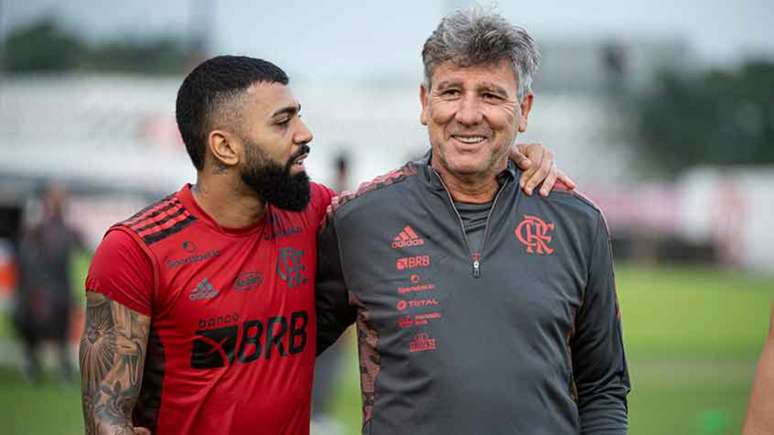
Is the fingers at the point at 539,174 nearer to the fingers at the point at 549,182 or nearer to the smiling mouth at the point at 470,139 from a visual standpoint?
the fingers at the point at 549,182

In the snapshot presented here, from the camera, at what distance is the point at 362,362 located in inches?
161

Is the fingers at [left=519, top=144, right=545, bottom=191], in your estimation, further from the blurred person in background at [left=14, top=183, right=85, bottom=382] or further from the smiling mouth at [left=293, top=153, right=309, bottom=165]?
the blurred person in background at [left=14, top=183, right=85, bottom=382]

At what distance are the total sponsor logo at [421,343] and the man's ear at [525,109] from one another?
0.82 meters

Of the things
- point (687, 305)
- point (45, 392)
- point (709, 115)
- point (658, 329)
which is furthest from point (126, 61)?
point (45, 392)

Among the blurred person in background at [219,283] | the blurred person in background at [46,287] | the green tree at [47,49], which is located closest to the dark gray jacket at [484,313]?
the blurred person in background at [219,283]

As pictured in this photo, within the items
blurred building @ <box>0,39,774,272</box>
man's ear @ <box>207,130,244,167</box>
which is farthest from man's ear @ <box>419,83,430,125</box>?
blurred building @ <box>0,39,774,272</box>

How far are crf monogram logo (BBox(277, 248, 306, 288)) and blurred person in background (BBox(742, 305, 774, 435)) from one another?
5.69ft

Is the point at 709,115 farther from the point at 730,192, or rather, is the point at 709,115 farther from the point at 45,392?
the point at 45,392

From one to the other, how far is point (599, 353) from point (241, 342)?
124cm

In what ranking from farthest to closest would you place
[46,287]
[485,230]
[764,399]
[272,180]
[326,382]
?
[46,287] < [326,382] < [272,180] < [485,230] < [764,399]

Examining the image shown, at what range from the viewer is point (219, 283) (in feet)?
13.4

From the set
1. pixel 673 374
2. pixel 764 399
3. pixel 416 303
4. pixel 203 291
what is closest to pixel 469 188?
pixel 416 303

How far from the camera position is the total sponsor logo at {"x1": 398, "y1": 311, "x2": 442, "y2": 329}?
390 centimetres

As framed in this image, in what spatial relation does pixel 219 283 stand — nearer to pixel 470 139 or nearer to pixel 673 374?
pixel 470 139
